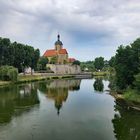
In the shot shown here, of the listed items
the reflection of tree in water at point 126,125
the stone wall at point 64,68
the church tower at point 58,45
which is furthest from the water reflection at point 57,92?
the church tower at point 58,45

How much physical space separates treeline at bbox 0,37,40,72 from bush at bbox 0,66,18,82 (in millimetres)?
8208

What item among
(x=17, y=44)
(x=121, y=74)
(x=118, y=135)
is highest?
(x=17, y=44)

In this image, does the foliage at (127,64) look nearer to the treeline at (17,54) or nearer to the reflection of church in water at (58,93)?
the reflection of church in water at (58,93)

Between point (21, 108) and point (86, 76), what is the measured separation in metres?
112

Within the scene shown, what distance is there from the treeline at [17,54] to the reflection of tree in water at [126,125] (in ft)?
202

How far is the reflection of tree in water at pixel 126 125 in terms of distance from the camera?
2894cm

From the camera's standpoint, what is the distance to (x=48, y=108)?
44031 millimetres

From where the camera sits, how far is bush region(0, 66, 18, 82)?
279 ft

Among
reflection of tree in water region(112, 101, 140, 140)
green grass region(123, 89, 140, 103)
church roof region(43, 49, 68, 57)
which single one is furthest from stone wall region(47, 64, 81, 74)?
reflection of tree in water region(112, 101, 140, 140)

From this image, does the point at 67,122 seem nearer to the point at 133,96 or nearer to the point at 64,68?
the point at 133,96

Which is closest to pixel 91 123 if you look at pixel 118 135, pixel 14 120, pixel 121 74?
pixel 118 135

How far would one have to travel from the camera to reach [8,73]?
84.9 meters

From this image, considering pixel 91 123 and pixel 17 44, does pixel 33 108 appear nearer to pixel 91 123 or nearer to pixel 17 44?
pixel 91 123

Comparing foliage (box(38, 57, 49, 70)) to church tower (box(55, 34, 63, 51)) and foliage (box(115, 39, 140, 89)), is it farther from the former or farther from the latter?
foliage (box(115, 39, 140, 89))
